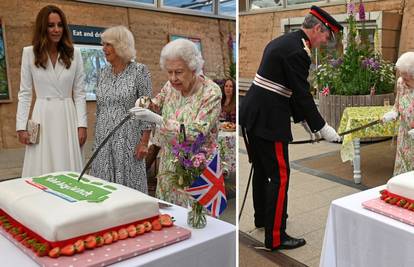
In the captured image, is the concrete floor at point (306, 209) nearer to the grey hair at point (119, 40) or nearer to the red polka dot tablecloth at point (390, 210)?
the red polka dot tablecloth at point (390, 210)

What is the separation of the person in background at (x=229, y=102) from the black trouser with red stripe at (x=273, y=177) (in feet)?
3.92

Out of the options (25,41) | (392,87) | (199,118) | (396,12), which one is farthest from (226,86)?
(396,12)

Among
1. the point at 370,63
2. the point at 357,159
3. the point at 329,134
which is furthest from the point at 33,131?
the point at 370,63

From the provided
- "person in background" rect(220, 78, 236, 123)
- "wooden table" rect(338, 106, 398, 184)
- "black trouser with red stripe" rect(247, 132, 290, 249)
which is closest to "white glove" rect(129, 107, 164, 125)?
"black trouser with red stripe" rect(247, 132, 290, 249)

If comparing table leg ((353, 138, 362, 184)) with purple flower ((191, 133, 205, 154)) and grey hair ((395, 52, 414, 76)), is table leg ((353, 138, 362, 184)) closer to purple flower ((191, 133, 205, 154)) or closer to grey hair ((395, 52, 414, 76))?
grey hair ((395, 52, 414, 76))

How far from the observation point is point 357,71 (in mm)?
5070

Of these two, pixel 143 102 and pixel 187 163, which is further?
pixel 143 102

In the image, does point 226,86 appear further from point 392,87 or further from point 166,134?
point 392,87

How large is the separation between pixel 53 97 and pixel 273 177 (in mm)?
1187

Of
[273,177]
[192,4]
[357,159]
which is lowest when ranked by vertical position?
[357,159]

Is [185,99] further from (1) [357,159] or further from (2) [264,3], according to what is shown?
(2) [264,3]

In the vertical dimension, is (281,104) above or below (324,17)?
below

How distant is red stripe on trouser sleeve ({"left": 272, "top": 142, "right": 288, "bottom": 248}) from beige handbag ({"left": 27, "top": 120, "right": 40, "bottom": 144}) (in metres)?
1.18

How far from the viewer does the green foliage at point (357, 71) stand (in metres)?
4.89
